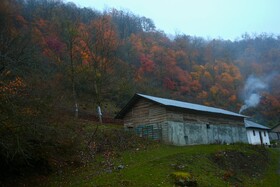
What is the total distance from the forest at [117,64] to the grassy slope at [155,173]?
3.71 meters

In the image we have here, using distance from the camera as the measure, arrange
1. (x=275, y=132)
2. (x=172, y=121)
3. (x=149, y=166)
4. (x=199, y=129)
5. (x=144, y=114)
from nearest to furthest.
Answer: (x=149, y=166) < (x=172, y=121) < (x=144, y=114) < (x=199, y=129) < (x=275, y=132)

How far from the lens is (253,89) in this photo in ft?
282

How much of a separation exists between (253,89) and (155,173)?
77.0 meters

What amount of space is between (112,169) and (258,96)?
2957 inches

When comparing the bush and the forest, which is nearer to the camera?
the bush

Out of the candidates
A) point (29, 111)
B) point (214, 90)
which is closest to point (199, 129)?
point (29, 111)

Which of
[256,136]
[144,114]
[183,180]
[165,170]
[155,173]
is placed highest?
[144,114]

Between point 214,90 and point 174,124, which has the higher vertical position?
point 214,90

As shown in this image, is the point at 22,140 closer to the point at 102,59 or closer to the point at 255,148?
the point at 255,148

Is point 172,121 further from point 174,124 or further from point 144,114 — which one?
point 144,114

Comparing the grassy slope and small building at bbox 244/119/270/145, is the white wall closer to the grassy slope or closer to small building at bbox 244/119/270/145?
small building at bbox 244/119/270/145

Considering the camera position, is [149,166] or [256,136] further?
[256,136]

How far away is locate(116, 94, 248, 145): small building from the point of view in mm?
30469

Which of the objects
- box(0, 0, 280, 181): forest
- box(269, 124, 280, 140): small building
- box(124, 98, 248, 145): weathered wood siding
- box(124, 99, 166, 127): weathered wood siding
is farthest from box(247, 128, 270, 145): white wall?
box(124, 99, 166, 127): weathered wood siding
